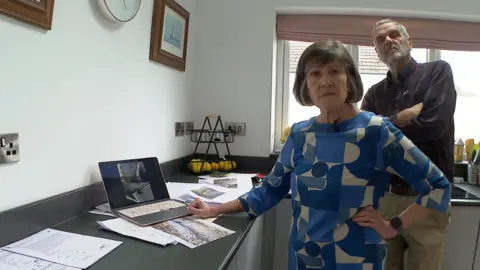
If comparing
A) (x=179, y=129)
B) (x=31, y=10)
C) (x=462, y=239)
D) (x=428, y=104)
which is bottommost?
(x=462, y=239)

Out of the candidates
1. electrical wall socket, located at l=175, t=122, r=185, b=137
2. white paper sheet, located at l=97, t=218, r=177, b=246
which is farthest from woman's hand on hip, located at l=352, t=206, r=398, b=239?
electrical wall socket, located at l=175, t=122, r=185, b=137

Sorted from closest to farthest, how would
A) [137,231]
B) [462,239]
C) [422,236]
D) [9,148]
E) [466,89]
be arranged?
[9,148]
[137,231]
[422,236]
[462,239]
[466,89]

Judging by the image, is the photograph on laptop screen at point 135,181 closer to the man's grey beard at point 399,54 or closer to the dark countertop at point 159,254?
the dark countertop at point 159,254

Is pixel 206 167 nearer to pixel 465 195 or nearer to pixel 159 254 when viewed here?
pixel 159 254

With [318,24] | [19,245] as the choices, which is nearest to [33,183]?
[19,245]

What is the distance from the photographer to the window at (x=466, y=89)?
259cm

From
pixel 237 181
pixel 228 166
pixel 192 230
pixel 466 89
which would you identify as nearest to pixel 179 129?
pixel 228 166

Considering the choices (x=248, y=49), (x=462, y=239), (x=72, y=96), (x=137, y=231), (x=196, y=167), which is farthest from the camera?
(x=248, y=49)

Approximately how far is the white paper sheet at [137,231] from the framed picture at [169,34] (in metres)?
0.90

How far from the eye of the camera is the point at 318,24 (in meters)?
2.45

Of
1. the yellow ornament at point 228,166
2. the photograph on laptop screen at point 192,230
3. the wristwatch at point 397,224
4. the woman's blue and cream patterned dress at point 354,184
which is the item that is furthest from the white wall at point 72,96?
the wristwatch at point 397,224

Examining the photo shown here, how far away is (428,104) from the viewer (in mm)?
1553

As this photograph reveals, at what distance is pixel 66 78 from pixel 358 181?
98cm

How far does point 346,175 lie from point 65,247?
→ 0.79 meters
